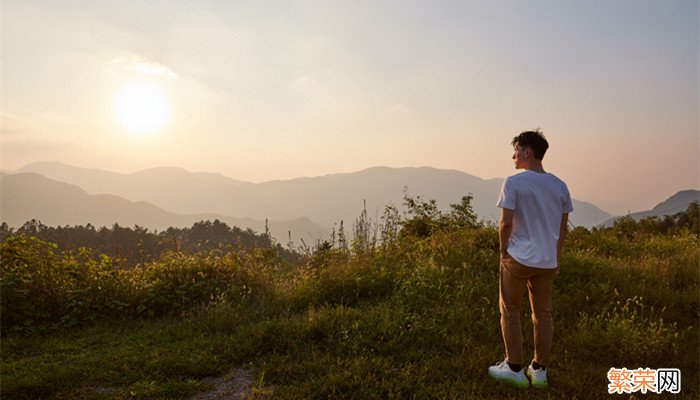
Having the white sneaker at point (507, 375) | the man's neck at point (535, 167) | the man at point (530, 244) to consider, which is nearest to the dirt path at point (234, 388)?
the white sneaker at point (507, 375)

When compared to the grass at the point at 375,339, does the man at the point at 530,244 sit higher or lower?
higher

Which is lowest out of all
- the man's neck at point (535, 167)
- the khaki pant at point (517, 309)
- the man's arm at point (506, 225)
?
the khaki pant at point (517, 309)

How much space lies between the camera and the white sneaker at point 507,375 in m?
4.49

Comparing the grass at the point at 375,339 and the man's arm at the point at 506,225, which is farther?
the grass at the point at 375,339

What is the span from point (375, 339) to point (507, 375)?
163 cm

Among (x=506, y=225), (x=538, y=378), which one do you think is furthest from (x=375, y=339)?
(x=506, y=225)

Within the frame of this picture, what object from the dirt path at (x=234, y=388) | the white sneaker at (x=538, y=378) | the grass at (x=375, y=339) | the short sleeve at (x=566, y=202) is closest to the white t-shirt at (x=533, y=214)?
the short sleeve at (x=566, y=202)

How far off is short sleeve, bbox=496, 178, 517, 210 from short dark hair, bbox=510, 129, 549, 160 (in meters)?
0.45

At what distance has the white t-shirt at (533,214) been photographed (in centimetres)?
430

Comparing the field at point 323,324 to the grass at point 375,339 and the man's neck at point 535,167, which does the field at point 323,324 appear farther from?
the man's neck at point 535,167

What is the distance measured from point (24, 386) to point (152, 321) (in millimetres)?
2154

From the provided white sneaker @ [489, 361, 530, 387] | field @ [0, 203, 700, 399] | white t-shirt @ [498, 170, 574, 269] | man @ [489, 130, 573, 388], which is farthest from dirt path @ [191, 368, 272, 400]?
white t-shirt @ [498, 170, 574, 269]

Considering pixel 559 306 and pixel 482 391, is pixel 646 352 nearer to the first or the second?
pixel 559 306

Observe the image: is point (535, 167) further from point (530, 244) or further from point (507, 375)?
point (507, 375)
